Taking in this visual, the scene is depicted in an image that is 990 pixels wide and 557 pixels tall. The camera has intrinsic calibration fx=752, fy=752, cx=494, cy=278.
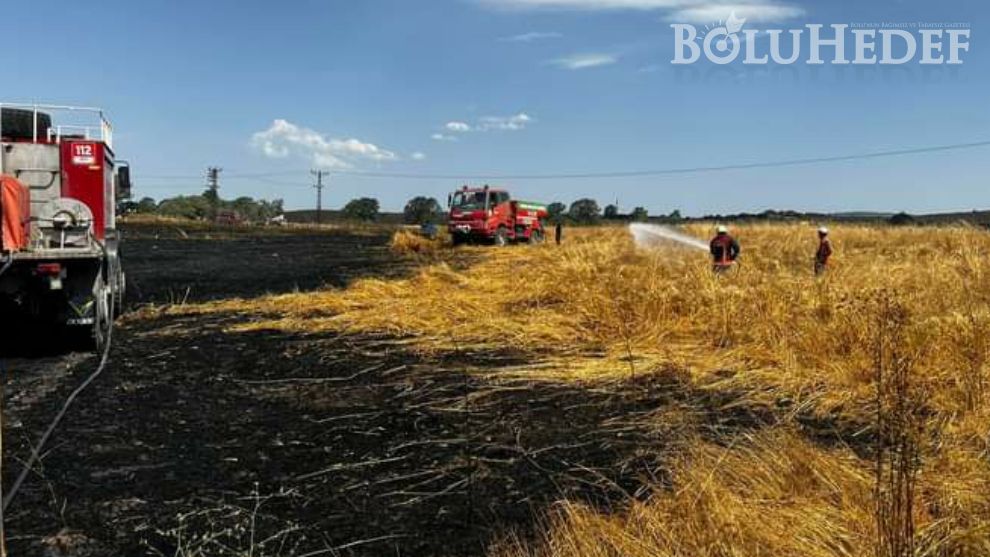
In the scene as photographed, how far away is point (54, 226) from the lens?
8367 millimetres

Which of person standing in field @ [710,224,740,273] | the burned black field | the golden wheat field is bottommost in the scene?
the burned black field

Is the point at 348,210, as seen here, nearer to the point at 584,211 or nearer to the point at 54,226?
the point at 584,211

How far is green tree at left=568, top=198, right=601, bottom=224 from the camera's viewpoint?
82.5 metres

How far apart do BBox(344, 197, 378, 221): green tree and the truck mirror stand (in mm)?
101090

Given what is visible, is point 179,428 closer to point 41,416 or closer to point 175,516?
point 41,416

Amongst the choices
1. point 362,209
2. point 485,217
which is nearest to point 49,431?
point 485,217

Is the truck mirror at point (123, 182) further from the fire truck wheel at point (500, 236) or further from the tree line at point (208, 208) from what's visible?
the tree line at point (208, 208)

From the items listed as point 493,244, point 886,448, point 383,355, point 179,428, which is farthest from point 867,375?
point 493,244

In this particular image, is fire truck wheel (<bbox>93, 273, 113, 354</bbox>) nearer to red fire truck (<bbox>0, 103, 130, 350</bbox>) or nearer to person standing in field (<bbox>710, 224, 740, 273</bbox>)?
red fire truck (<bbox>0, 103, 130, 350</bbox>)

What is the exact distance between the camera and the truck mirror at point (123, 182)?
1113 cm

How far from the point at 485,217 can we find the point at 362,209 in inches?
3461

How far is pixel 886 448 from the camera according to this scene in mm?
4605

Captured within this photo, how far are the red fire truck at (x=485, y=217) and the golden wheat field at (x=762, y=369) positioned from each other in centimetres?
1567

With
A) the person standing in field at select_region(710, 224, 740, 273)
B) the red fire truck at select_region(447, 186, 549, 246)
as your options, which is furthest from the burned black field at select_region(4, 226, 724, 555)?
the red fire truck at select_region(447, 186, 549, 246)
